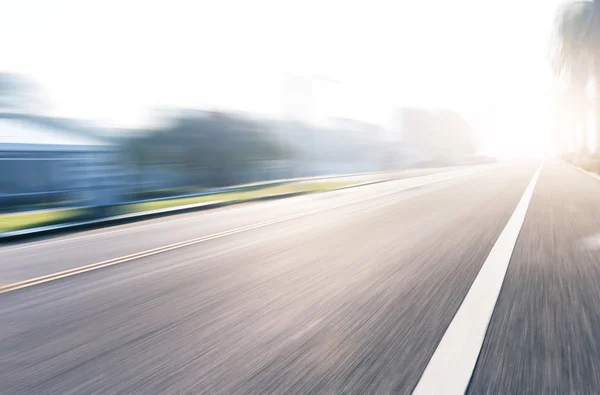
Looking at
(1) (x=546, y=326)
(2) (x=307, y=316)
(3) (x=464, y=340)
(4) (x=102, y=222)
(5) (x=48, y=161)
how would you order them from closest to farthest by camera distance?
1. (3) (x=464, y=340)
2. (1) (x=546, y=326)
3. (2) (x=307, y=316)
4. (4) (x=102, y=222)
5. (5) (x=48, y=161)

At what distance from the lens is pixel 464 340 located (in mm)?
3008

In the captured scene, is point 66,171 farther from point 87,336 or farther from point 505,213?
point 87,336

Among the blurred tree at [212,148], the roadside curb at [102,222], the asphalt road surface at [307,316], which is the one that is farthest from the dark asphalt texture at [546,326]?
the blurred tree at [212,148]

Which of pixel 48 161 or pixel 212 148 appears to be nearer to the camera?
pixel 48 161

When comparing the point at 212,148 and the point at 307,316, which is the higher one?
the point at 212,148

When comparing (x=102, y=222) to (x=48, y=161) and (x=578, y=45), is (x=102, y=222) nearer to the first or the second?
(x=48, y=161)

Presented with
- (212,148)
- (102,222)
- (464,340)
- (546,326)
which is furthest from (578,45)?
(464,340)

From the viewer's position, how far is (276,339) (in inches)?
122

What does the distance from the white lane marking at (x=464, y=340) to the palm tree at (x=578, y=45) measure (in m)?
24.7

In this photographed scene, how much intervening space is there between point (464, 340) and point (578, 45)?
2901cm

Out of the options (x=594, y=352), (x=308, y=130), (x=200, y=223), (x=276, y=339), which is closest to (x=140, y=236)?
(x=200, y=223)

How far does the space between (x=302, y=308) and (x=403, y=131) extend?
95.0m

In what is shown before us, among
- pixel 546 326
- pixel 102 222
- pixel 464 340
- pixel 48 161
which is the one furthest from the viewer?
pixel 48 161

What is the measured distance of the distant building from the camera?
20.1 meters
